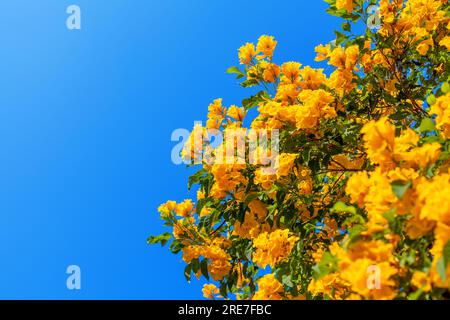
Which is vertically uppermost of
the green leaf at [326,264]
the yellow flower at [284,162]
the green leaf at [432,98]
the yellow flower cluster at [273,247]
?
the green leaf at [432,98]

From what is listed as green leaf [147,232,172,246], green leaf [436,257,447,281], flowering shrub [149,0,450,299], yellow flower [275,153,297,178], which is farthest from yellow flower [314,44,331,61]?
green leaf [436,257,447,281]

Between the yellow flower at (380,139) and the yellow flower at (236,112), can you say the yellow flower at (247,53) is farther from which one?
the yellow flower at (380,139)

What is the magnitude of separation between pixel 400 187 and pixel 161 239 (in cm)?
316

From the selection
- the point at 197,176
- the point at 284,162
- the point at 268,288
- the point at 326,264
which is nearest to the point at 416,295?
the point at 326,264

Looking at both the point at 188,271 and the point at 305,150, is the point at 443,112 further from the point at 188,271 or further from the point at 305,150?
the point at 188,271

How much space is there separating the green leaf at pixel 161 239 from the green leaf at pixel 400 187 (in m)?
3.11


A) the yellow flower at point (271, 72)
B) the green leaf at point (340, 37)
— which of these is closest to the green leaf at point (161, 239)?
the yellow flower at point (271, 72)

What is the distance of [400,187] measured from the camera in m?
1.77

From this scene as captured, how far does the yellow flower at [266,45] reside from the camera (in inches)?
186

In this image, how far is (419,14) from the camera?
457 centimetres

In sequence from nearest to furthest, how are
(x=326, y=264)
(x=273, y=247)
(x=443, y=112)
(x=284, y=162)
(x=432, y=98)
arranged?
(x=326, y=264), (x=443, y=112), (x=432, y=98), (x=273, y=247), (x=284, y=162)
